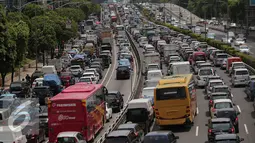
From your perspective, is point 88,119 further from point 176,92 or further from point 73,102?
point 176,92

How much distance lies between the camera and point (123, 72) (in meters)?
71.4

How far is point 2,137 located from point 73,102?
16.8 feet

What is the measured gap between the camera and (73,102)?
35250 millimetres

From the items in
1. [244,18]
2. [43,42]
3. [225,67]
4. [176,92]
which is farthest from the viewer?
[244,18]

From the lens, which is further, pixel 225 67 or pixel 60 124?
pixel 225 67

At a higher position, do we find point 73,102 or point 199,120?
point 73,102

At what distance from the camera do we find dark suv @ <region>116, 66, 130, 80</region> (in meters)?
71.4

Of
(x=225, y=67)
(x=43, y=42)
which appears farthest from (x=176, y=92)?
(x=43, y=42)

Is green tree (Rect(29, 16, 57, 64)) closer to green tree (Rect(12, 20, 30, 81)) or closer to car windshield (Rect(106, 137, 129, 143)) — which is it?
green tree (Rect(12, 20, 30, 81))

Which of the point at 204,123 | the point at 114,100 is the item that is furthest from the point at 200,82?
the point at 204,123

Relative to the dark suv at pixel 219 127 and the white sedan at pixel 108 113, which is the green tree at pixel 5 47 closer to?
the white sedan at pixel 108 113

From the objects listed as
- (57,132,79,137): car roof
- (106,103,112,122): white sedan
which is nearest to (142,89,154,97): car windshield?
(106,103,112,122): white sedan

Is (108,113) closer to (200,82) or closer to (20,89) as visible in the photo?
(20,89)

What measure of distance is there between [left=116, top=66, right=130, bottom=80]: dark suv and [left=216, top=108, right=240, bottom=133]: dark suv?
3423 centimetres
